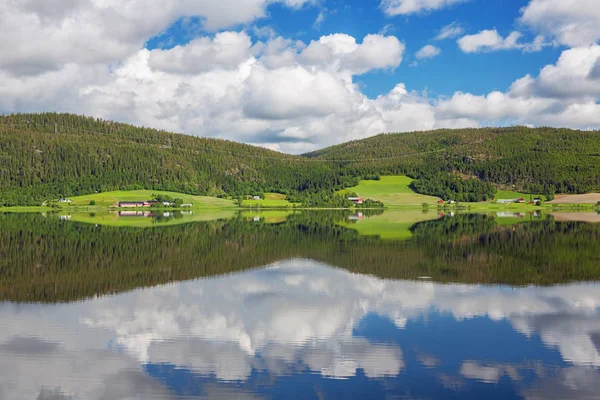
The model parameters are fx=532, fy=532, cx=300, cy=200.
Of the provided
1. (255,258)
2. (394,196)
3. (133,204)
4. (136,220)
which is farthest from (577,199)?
(255,258)

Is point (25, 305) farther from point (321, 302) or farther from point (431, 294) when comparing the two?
point (431, 294)

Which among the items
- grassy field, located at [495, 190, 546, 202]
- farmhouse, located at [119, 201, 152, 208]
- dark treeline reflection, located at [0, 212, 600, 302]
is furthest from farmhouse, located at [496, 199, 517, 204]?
dark treeline reflection, located at [0, 212, 600, 302]

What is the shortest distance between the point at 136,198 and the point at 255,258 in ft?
467

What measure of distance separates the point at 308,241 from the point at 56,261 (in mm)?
24000

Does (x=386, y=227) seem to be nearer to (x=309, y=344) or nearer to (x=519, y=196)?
(x=309, y=344)

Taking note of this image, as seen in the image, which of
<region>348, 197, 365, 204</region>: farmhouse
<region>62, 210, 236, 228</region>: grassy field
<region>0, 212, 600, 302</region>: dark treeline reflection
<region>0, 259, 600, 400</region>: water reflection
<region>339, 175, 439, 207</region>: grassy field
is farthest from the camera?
<region>339, 175, 439, 207</region>: grassy field

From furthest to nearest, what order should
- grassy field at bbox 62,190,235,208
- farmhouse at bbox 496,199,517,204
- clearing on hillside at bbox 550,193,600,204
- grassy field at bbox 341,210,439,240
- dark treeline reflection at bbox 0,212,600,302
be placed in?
farmhouse at bbox 496,199,517,204 < clearing on hillside at bbox 550,193,600,204 < grassy field at bbox 62,190,235,208 < grassy field at bbox 341,210,439,240 < dark treeline reflection at bbox 0,212,600,302

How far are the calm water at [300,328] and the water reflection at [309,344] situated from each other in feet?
0.22

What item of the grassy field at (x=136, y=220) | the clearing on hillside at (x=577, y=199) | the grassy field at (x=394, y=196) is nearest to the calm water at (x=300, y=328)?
the grassy field at (x=136, y=220)

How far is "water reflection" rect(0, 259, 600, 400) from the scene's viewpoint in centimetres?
1430

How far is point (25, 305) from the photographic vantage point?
23.3 m

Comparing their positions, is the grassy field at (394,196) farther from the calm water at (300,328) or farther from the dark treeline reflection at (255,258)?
the calm water at (300,328)

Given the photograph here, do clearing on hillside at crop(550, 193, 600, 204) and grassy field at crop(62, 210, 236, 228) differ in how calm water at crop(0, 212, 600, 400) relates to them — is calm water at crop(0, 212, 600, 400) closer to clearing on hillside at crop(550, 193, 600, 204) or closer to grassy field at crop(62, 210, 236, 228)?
grassy field at crop(62, 210, 236, 228)

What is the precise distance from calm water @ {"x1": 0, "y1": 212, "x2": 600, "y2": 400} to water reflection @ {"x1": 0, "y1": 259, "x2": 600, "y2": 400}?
0.22 feet
